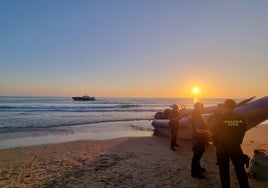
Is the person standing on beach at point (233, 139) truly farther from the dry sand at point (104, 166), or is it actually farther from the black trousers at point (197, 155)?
the black trousers at point (197, 155)

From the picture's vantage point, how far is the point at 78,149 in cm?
1085

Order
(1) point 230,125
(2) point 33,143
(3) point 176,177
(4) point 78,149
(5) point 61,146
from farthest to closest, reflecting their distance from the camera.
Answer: (2) point 33,143 < (5) point 61,146 < (4) point 78,149 < (3) point 176,177 < (1) point 230,125

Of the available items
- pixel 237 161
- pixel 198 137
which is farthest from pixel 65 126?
pixel 237 161

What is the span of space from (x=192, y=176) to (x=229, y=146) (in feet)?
6.42

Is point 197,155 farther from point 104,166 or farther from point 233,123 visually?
point 104,166

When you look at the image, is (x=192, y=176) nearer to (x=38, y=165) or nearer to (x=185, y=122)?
(x=38, y=165)

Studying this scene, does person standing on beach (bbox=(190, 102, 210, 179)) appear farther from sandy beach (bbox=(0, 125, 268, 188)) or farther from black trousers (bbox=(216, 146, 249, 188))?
black trousers (bbox=(216, 146, 249, 188))

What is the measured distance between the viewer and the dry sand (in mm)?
6559

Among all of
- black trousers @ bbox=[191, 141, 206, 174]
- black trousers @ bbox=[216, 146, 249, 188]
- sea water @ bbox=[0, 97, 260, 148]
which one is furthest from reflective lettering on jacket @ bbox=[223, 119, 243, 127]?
sea water @ bbox=[0, 97, 260, 148]

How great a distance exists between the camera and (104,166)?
807 centimetres

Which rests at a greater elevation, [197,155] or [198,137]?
[198,137]

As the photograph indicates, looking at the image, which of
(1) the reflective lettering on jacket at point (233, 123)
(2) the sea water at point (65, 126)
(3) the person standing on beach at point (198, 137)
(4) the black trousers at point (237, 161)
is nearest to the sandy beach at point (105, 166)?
(3) the person standing on beach at point (198, 137)

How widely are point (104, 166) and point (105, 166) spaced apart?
1.1 inches

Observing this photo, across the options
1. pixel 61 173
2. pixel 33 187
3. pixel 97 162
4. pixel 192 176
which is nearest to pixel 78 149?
pixel 97 162
